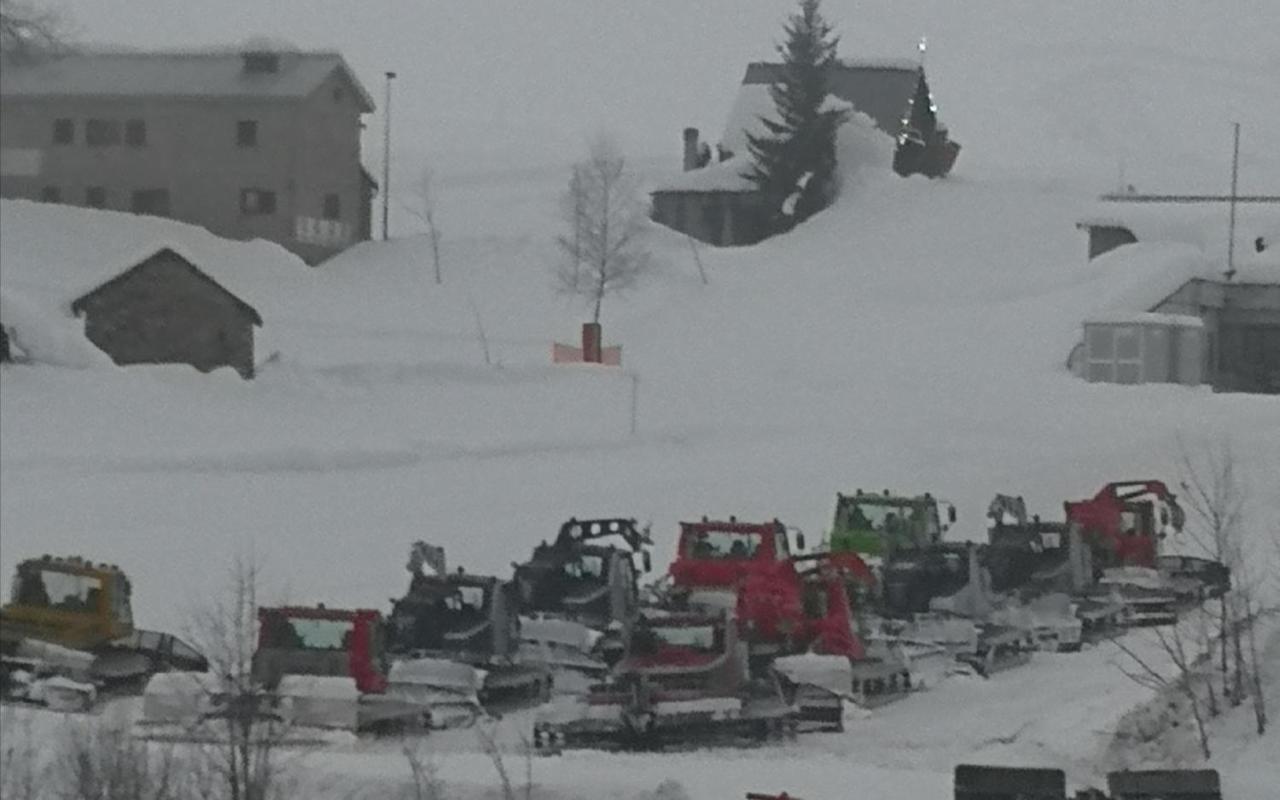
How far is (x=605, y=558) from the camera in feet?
76.7

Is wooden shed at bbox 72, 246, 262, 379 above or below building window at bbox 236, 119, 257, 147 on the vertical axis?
below

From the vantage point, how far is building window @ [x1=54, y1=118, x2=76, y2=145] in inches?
1951

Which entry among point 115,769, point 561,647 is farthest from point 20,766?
point 561,647

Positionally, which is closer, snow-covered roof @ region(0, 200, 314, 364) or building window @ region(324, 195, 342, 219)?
snow-covered roof @ region(0, 200, 314, 364)

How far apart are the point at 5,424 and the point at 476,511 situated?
20.7 feet

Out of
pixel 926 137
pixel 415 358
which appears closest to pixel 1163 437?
pixel 415 358

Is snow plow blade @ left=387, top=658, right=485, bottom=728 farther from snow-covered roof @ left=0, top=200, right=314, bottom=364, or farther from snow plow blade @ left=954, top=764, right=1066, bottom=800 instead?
snow-covered roof @ left=0, top=200, right=314, bottom=364

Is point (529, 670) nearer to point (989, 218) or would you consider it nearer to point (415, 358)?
point (415, 358)

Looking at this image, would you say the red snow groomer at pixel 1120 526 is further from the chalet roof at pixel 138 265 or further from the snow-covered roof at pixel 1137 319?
the snow-covered roof at pixel 1137 319

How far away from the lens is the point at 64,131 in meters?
50.0

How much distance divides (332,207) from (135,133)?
571 centimetres

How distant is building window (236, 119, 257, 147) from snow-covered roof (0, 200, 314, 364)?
2.05m

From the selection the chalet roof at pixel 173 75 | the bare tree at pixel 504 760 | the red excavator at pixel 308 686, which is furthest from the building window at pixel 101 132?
the bare tree at pixel 504 760

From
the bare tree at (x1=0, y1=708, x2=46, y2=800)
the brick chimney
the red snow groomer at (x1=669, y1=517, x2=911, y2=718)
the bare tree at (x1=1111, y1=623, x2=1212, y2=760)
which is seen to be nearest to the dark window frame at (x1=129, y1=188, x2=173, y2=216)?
the brick chimney
